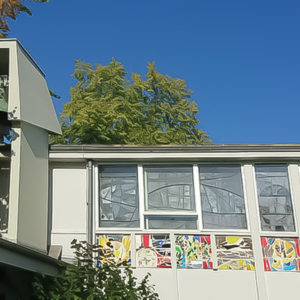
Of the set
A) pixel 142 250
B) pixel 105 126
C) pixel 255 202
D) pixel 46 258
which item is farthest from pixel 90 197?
pixel 105 126

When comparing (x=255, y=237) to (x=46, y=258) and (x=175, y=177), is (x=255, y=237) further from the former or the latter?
(x=46, y=258)

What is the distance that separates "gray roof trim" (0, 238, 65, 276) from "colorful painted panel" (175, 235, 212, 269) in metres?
2.30

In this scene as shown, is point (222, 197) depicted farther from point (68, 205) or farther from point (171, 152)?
point (68, 205)

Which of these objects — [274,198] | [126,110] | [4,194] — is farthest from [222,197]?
[126,110]

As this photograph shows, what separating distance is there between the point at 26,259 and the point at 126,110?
14723 mm

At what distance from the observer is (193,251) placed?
8.55 m

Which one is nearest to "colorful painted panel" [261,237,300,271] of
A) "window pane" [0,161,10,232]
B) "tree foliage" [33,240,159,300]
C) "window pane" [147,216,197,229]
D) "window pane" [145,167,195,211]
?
"window pane" [147,216,197,229]

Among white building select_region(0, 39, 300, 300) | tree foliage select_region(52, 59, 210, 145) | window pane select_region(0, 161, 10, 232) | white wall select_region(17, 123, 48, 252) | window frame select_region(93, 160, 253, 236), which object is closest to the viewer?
white wall select_region(17, 123, 48, 252)

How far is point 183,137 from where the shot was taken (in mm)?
21344

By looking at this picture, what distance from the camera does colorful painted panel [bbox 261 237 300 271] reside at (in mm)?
8508

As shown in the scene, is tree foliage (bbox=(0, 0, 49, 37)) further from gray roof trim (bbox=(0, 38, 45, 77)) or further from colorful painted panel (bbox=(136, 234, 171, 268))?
colorful painted panel (bbox=(136, 234, 171, 268))

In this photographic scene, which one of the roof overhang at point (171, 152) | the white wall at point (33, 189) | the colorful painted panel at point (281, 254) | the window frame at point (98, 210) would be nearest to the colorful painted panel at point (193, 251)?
the window frame at point (98, 210)

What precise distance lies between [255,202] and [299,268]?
1419 millimetres

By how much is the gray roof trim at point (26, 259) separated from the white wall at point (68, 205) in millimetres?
1263
